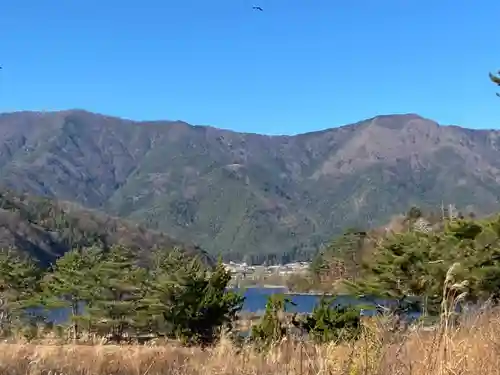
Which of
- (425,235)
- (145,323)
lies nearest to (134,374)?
(145,323)

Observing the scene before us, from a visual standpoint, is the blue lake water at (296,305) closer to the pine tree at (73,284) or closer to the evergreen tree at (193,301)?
the pine tree at (73,284)

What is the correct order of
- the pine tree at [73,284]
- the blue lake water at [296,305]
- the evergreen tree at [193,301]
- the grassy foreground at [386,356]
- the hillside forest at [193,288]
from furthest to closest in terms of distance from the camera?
the pine tree at [73,284] < the evergreen tree at [193,301] < the hillside forest at [193,288] < the blue lake water at [296,305] < the grassy foreground at [386,356]

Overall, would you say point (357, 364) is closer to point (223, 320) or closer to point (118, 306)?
point (223, 320)

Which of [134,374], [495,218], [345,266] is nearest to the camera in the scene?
[134,374]

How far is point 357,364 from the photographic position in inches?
109

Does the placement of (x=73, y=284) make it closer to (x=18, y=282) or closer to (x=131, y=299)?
(x=131, y=299)

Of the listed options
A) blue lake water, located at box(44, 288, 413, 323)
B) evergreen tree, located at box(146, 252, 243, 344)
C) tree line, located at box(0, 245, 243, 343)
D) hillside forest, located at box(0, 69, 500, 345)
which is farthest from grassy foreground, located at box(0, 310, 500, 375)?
evergreen tree, located at box(146, 252, 243, 344)

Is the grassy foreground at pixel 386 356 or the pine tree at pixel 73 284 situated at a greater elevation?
the grassy foreground at pixel 386 356

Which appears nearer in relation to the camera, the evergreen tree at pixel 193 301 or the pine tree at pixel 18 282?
the evergreen tree at pixel 193 301

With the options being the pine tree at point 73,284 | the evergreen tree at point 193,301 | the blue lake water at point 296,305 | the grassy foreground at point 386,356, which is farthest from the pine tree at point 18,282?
the grassy foreground at point 386,356

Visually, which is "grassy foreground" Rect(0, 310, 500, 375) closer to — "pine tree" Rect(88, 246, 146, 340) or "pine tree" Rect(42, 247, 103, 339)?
"pine tree" Rect(88, 246, 146, 340)

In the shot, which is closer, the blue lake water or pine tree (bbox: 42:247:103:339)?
the blue lake water

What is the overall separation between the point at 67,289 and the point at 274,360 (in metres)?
31.6

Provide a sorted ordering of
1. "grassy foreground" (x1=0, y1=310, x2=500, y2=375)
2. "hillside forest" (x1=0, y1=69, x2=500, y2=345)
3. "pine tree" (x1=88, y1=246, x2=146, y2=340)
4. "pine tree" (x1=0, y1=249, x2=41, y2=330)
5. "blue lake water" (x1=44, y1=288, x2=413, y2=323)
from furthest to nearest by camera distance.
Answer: "pine tree" (x1=0, y1=249, x2=41, y2=330) < "pine tree" (x1=88, y1=246, x2=146, y2=340) < "hillside forest" (x1=0, y1=69, x2=500, y2=345) < "blue lake water" (x1=44, y1=288, x2=413, y2=323) < "grassy foreground" (x1=0, y1=310, x2=500, y2=375)
